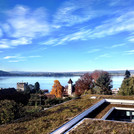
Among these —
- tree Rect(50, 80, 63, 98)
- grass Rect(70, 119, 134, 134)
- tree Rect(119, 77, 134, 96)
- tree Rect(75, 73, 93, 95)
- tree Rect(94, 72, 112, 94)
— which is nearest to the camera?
grass Rect(70, 119, 134, 134)

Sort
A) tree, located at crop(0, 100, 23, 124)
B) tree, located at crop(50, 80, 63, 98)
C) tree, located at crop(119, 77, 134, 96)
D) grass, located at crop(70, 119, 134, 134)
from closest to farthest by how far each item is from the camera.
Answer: grass, located at crop(70, 119, 134, 134), tree, located at crop(0, 100, 23, 124), tree, located at crop(119, 77, 134, 96), tree, located at crop(50, 80, 63, 98)

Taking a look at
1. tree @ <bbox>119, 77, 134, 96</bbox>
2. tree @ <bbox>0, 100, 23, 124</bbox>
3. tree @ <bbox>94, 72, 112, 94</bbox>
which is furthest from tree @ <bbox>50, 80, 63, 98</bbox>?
tree @ <bbox>0, 100, 23, 124</bbox>

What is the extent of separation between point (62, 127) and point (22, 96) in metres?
17.3

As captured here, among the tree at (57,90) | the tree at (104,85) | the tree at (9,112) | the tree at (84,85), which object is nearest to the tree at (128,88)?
the tree at (104,85)

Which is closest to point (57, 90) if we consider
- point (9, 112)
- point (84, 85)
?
point (84, 85)

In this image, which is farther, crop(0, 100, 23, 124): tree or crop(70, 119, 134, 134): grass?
crop(0, 100, 23, 124): tree

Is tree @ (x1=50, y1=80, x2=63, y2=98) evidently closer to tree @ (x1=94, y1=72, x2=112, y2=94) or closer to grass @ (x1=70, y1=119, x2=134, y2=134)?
tree @ (x1=94, y1=72, x2=112, y2=94)

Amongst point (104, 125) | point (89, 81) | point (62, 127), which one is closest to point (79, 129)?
point (62, 127)

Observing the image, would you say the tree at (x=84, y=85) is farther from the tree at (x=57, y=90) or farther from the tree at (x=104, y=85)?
the tree at (x=57, y=90)

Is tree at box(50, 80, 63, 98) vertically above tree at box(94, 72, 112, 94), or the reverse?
tree at box(94, 72, 112, 94)

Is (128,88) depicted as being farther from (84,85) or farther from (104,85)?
(84,85)

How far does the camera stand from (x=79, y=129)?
5.25 metres

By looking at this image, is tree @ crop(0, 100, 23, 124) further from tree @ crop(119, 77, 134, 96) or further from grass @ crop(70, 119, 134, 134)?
tree @ crop(119, 77, 134, 96)

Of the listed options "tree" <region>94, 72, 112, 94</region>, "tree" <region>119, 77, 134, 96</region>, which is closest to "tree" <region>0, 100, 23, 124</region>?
"tree" <region>119, 77, 134, 96</region>
